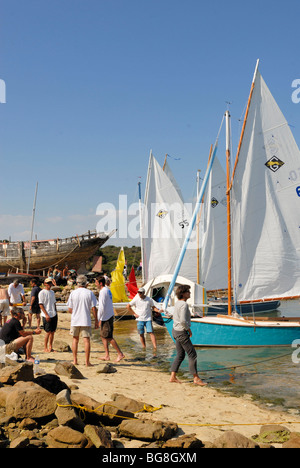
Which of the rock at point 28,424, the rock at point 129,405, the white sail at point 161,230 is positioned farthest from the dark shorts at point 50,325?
the white sail at point 161,230

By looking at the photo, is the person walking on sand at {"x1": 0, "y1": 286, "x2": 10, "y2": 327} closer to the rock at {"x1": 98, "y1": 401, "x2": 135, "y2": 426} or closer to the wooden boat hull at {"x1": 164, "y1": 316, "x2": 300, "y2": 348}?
the wooden boat hull at {"x1": 164, "y1": 316, "x2": 300, "y2": 348}

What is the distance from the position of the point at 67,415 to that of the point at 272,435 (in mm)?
2948

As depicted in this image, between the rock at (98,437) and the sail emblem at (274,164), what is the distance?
1134 cm

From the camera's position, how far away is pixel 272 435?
6.27 metres

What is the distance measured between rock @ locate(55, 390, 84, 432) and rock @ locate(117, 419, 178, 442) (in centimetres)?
59

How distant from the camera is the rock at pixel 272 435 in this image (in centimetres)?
615

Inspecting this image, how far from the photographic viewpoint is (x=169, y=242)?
Answer: 24.4 m

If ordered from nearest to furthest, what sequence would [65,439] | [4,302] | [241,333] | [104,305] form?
[65,439] < [104,305] < [4,302] < [241,333]

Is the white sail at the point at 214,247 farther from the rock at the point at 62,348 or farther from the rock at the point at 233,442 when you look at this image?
the rock at the point at 233,442

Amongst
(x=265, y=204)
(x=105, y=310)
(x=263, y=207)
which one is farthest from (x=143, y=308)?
(x=265, y=204)

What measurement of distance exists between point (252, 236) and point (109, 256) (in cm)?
5493

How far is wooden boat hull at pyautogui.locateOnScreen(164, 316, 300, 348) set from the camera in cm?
1378

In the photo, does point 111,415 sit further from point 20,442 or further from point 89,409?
point 20,442

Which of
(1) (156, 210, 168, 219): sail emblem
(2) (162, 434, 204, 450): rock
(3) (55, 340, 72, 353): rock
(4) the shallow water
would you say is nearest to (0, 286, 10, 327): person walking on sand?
(3) (55, 340, 72, 353): rock
